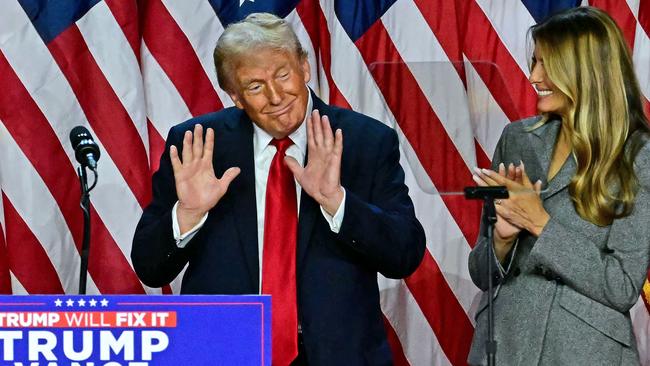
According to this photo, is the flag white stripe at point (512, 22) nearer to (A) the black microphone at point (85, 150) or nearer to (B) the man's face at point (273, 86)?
(B) the man's face at point (273, 86)

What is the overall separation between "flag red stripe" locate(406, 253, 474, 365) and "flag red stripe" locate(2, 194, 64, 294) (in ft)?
3.97

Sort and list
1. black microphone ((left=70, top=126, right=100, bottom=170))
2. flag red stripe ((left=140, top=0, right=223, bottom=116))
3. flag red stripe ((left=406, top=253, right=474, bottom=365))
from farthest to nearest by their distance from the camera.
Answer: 1. flag red stripe ((left=406, top=253, right=474, bottom=365))
2. flag red stripe ((left=140, top=0, right=223, bottom=116))
3. black microphone ((left=70, top=126, right=100, bottom=170))

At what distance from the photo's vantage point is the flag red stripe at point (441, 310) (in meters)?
3.92

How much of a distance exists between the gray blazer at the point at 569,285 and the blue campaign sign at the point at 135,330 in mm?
840

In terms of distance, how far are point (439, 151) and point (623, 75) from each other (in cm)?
92

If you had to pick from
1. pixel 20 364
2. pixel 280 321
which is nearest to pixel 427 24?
pixel 280 321

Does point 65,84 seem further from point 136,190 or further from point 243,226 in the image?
point 243,226

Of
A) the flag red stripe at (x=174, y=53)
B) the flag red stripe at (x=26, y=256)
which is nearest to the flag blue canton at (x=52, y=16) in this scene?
the flag red stripe at (x=174, y=53)

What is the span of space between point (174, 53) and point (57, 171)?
544mm

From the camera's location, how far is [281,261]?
2.55m

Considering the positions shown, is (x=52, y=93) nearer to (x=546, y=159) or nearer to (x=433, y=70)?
(x=433, y=70)

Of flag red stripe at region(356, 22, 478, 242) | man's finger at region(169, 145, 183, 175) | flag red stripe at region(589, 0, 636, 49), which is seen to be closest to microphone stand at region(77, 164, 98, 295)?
man's finger at region(169, 145, 183, 175)

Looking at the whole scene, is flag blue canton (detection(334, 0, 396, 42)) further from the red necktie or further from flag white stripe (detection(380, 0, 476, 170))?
the red necktie

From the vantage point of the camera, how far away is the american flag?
3.67 meters
